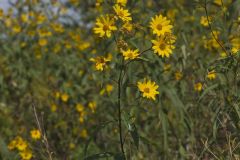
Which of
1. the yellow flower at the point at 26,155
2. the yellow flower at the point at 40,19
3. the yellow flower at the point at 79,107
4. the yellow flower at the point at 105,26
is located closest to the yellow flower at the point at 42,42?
the yellow flower at the point at 40,19

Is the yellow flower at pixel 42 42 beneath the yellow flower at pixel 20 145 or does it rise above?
above

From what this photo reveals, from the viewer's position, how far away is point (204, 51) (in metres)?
4.39

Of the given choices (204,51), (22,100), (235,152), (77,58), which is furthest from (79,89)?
(235,152)

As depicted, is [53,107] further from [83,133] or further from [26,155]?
[26,155]

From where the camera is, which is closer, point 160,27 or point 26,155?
point 160,27

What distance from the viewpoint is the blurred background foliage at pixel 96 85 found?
326 cm

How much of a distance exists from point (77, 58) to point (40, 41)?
57cm

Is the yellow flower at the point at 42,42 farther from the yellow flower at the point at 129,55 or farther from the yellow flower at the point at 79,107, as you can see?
the yellow flower at the point at 129,55

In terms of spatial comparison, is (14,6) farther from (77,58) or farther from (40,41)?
(77,58)

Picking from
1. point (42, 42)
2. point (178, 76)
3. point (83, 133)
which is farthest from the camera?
point (42, 42)

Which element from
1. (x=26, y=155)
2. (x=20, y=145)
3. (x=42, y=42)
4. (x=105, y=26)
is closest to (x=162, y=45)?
(x=105, y=26)

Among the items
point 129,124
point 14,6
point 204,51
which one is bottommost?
point 129,124

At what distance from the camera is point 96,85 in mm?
4574

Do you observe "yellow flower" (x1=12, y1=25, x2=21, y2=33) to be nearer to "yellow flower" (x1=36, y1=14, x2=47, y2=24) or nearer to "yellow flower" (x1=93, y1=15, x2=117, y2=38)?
"yellow flower" (x1=36, y1=14, x2=47, y2=24)
